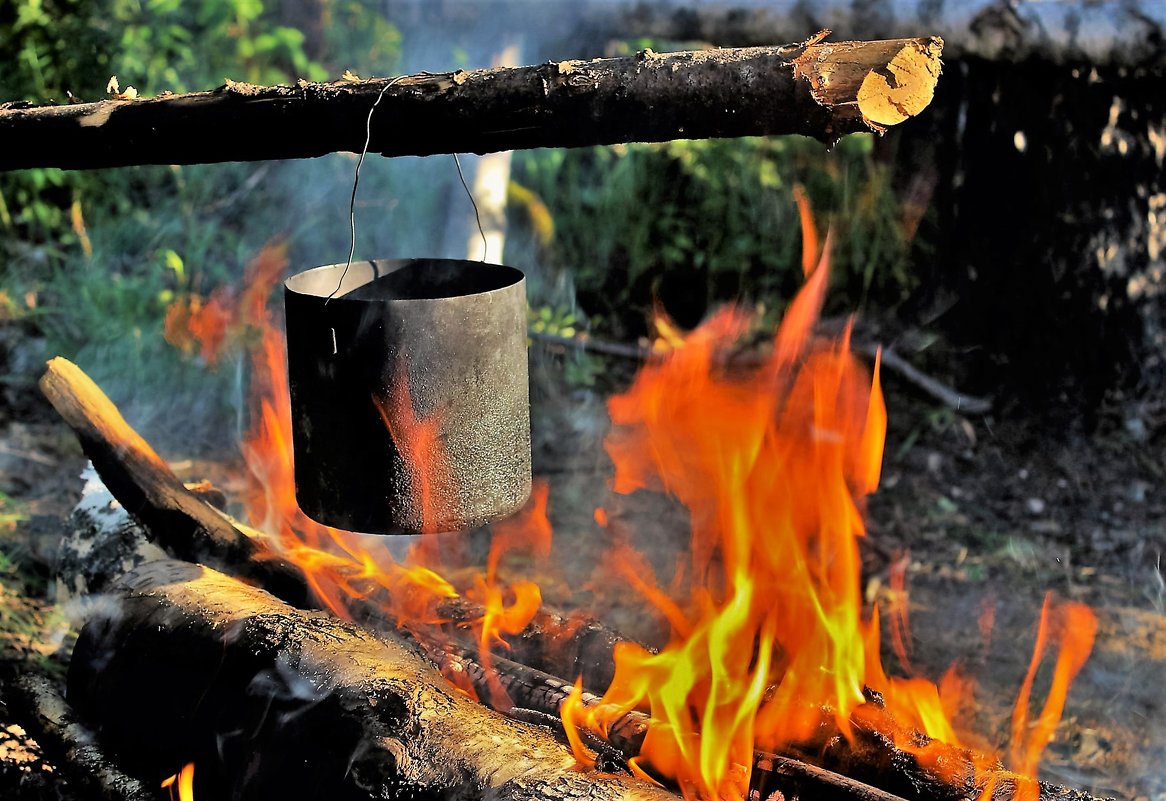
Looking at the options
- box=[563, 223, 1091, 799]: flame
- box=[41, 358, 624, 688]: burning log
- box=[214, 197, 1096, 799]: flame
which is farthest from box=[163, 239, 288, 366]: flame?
box=[563, 223, 1091, 799]: flame

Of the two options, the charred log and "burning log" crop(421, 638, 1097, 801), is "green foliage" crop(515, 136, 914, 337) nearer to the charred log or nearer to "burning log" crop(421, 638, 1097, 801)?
the charred log

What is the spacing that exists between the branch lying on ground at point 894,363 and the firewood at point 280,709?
3.62m

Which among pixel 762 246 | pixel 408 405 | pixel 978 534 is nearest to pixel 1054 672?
pixel 978 534

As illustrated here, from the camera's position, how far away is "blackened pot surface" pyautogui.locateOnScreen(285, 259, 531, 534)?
2373mm

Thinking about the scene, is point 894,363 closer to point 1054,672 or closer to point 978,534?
point 978,534

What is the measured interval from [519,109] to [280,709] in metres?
1.39

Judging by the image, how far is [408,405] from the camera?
7.93 feet

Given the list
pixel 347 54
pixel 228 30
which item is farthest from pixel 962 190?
pixel 228 30

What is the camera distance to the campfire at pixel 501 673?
7.14 ft

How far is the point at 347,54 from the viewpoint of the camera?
6.91 metres

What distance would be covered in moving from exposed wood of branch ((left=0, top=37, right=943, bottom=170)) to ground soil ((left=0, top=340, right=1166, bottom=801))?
5.96 feet

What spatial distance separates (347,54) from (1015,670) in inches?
216

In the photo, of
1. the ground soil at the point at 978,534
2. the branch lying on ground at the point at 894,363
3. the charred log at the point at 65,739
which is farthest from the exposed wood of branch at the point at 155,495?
the branch lying on ground at the point at 894,363

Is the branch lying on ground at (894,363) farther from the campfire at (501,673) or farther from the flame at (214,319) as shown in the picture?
the campfire at (501,673)
